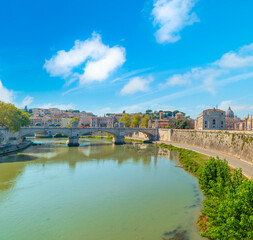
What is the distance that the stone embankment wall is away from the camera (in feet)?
66.4

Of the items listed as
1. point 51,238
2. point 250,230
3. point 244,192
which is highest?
point 244,192

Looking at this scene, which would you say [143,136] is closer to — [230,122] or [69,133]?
[69,133]

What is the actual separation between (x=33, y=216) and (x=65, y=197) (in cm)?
252

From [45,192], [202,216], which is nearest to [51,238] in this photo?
[45,192]

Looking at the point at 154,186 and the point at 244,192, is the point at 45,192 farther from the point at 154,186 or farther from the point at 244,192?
the point at 244,192

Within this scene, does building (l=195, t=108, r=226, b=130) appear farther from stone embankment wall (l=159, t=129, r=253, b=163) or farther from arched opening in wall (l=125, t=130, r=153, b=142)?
arched opening in wall (l=125, t=130, r=153, b=142)

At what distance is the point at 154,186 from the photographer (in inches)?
564

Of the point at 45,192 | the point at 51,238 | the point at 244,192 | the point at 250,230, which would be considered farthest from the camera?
the point at 45,192

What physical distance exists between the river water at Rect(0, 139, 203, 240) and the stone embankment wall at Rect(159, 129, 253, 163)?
7.60 metres

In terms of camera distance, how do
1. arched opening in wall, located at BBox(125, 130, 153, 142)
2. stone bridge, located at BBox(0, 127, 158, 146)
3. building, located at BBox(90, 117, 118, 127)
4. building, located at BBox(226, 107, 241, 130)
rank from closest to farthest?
stone bridge, located at BBox(0, 127, 158, 146) < arched opening in wall, located at BBox(125, 130, 153, 142) < building, located at BBox(226, 107, 241, 130) < building, located at BBox(90, 117, 118, 127)

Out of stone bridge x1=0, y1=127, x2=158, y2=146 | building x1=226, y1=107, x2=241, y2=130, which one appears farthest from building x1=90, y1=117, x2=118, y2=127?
building x1=226, y1=107, x2=241, y2=130

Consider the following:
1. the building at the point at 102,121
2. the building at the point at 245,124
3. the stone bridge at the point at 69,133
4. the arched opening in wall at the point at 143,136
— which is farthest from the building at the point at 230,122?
the building at the point at 102,121

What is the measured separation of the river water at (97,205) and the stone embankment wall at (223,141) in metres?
7.60

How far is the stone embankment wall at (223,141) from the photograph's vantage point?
20244 mm
